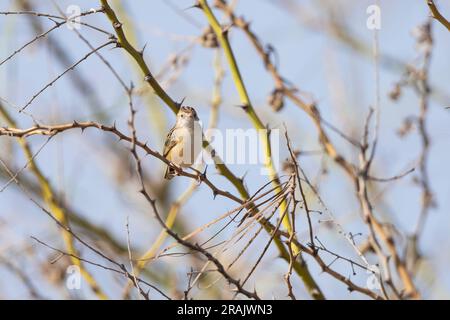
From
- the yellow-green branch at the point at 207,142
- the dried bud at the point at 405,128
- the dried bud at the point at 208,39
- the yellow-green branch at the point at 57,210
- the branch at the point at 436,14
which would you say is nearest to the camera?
the branch at the point at 436,14

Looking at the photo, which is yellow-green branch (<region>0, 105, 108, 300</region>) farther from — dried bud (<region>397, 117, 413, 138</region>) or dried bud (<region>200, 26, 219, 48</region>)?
dried bud (<region>397, 117, 413, 138</region>)

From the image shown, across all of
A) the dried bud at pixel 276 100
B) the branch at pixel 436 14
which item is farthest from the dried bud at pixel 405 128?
the branch at pixel 436 14

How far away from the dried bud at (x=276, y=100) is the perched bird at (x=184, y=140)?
0.43 m

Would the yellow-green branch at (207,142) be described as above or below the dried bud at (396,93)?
below

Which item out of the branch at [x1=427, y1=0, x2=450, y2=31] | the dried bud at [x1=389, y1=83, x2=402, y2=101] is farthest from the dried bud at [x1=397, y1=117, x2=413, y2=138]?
the branch at [x1=427, y1=0, x2=450, y2=31]

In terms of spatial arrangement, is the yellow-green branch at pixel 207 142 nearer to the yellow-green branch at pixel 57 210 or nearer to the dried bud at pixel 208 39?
the dried bud at pixel 208 39

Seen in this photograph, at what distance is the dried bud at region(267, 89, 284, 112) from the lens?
434 cm

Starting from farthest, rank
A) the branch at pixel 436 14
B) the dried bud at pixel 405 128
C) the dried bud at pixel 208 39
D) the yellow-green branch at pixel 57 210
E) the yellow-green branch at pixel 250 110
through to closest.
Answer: the dried bud at pixel 405 128 → the dried bud at pixel 208 39 → the yellow-green branch at pixel 57 210 → the yellow-green branch at pixel 250 110 → the branch at pixel 436 14

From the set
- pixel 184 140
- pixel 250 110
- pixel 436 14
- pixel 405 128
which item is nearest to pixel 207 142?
pixel 250 110

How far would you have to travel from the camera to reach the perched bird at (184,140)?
4.30 metres

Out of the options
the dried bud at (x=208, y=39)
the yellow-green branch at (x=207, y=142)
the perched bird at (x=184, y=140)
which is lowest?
the yellow-green branch at (x=207, y=142)
